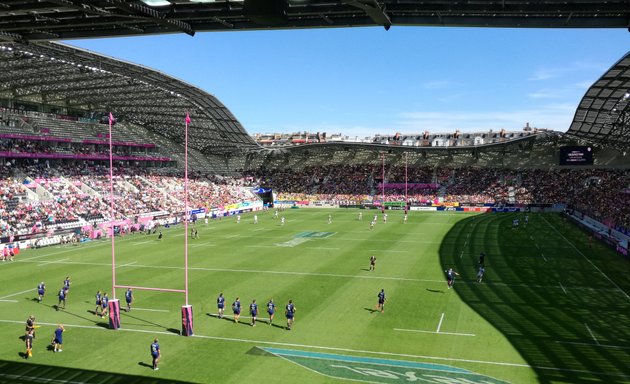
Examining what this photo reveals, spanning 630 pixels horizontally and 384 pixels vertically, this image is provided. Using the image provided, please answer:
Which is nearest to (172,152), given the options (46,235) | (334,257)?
(46,235)

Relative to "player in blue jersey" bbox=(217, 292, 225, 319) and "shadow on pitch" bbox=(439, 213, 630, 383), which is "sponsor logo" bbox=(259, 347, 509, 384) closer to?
"shadow on pitch" bbox=(439, 213, 630, 383)

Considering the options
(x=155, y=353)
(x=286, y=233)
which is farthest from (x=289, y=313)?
(x=286, y=233)

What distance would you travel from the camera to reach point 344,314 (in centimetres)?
2583

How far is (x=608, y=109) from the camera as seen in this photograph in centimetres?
5441

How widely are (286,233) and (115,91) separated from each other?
3184 cm

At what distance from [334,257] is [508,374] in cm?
2397

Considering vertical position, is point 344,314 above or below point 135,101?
below

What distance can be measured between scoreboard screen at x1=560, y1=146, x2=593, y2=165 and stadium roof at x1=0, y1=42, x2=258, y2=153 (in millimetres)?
54702

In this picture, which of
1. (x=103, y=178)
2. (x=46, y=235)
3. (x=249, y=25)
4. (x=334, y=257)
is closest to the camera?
(x=249, y=25)

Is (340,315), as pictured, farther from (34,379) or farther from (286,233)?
(286,233)

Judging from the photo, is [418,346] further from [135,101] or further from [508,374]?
[135,101]

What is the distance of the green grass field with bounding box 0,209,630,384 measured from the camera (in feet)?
62.1

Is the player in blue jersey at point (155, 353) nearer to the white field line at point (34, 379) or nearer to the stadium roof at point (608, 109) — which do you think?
the white field line at point (34, 379)

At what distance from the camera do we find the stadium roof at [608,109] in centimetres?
4303
